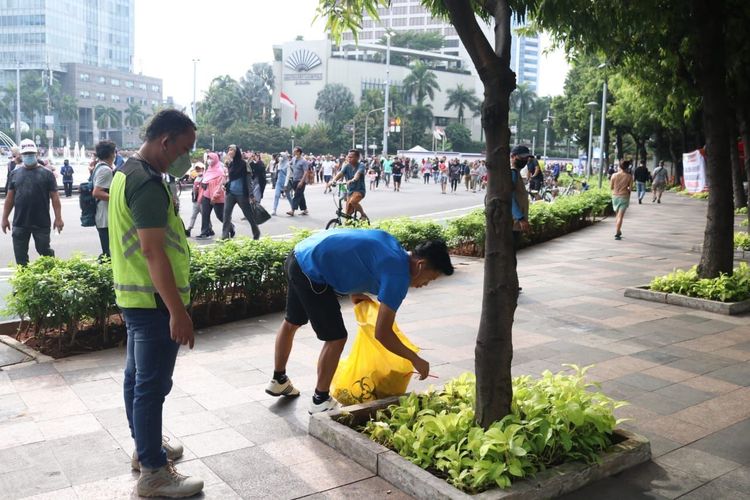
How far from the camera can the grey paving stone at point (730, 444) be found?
395 centimetres

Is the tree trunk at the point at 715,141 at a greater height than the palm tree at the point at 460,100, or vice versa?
the palm tree at the point at 460,100

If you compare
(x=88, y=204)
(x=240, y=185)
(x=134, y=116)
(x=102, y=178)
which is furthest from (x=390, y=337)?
(x=134, y=116)

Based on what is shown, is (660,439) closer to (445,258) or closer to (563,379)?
(563,379)

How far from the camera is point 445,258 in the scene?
3.94m

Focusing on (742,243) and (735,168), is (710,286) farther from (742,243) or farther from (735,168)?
(735,168)

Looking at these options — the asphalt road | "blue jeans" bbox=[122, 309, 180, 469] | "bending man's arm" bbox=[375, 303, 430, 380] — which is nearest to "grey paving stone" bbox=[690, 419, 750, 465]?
"bending man's arm" bbox=[375, 303, 430, 380]

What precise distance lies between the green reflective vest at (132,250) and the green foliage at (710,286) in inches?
256

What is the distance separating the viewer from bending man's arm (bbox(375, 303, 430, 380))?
3770mm

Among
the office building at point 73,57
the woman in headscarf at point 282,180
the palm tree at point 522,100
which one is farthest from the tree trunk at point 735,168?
the office building at point 73,57

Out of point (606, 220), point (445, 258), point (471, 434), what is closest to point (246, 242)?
point (445, 258)

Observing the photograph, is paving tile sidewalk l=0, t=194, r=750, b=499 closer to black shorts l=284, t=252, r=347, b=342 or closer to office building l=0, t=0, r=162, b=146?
black shorts l=284, t=252, r=347, b=342

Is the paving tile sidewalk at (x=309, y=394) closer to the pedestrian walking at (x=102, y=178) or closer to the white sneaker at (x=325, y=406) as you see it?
the white sneaker at (x=325, y=406)

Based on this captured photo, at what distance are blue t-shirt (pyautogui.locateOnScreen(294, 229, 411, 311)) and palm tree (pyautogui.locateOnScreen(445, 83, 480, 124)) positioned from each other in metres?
117

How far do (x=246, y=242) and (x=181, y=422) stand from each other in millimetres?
3466
